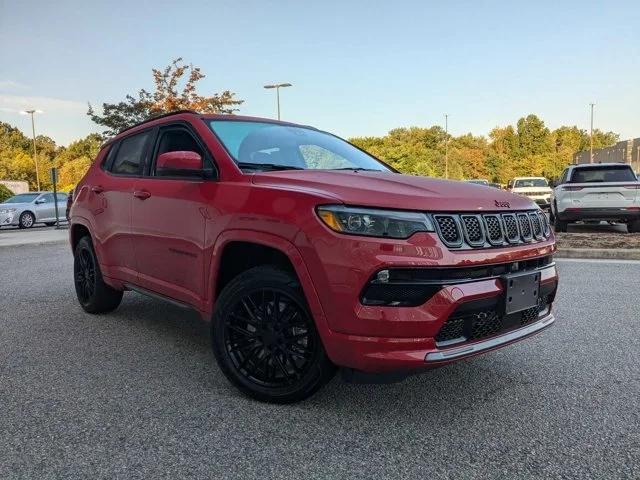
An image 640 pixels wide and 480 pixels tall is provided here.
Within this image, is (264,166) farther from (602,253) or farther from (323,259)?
(602,253)

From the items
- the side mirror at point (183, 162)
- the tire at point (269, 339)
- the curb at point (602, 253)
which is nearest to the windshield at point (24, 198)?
the curb at point (602, 253)

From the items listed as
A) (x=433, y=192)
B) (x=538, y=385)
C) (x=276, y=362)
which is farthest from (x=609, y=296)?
(x=276, y=362)

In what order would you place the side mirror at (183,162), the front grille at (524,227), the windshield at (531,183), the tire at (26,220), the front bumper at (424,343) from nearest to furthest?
the front bumper at (424,343), the front grille at (524,227), the side mirror at (183,162), the tire at (26,220), the windshield at (531,183)

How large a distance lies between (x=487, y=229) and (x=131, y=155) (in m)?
3.03

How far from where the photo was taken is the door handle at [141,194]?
12.8 feet

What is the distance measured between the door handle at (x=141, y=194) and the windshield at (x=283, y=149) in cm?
74

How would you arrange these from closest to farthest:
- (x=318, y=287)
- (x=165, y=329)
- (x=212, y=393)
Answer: (x=318, y=287) < (x=212, y=393) < (x=165, y=329)

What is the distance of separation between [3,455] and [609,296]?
5.66 meters

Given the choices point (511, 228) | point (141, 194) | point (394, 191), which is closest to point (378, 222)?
point (394, 191)

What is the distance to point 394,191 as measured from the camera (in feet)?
8.62

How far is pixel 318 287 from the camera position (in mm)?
2561

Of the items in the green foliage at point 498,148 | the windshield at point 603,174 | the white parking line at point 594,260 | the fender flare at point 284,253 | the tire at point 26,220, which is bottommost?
the white parking line at point 594,260

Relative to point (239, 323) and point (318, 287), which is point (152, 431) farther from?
point (318, 287)

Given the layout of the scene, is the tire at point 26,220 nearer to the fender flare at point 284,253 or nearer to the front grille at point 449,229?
the fender flare at point 284,253
